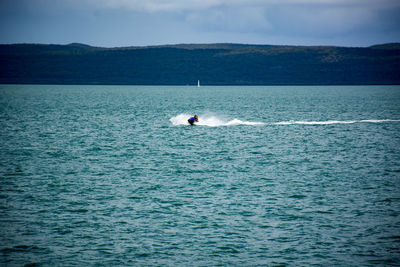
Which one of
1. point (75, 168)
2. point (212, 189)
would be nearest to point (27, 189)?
point (75, 168)

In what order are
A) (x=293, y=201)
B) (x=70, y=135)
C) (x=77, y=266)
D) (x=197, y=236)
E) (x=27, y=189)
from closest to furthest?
(x=77, y=266) → (x=197, y=236) → (x=293, y=201) → (x=27, y=189) → (x=70, y=135)

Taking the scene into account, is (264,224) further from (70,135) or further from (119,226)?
(70,135)

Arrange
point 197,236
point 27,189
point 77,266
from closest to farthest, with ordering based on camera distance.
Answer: point 77,266 < point 197,236 < point 27,189

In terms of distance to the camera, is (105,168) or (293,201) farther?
(105,168)

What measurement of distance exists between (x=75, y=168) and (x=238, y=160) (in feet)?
51.8

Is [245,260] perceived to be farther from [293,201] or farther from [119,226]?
[293,201]

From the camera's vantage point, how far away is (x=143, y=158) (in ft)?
154

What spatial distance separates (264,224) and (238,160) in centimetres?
2015

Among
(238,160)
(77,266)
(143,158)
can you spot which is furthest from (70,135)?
(77,266)

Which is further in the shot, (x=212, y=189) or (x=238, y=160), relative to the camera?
(x=238, y=160)

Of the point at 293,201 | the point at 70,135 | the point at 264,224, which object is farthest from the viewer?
the point at 70,135

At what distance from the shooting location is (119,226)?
84.5 ft

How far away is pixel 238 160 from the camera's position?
46.2 m

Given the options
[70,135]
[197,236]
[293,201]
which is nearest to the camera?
[197,236]
